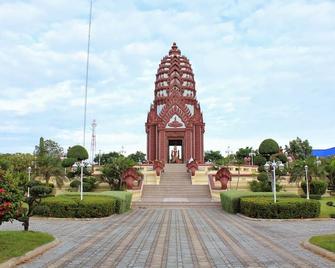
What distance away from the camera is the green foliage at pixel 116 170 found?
35.7 meters

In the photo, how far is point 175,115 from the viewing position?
2004 inches

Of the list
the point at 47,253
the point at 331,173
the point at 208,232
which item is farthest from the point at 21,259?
the point at 331,173

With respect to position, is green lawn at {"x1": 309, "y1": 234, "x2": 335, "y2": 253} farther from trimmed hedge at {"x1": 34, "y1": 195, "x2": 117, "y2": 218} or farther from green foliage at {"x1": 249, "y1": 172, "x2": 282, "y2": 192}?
green foliage at {"x1": 249, "y1": 172, "x2": 282, "y2": 192}

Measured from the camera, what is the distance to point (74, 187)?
36406 mm

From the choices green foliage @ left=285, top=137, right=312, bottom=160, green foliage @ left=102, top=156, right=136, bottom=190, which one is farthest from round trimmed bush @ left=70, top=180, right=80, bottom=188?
green foliage @ left=285, top=137, right=312, bottom=160

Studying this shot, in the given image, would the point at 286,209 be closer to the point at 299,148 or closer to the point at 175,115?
the point at 175,115

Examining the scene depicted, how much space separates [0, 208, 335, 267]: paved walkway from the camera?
8812 mm

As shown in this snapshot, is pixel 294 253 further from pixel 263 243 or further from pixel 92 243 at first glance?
pixel 92 243

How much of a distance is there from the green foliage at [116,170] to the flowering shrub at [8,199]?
25.9 meters

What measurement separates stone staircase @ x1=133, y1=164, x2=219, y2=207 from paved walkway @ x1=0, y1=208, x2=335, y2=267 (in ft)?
38.8

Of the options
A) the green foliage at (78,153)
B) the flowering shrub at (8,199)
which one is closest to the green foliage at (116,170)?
the green foliage at (78,153)

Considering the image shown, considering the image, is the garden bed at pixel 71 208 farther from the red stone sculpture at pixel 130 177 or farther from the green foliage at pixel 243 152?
the green foliage at pixel 243 152

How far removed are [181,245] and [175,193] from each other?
23296 millimetres

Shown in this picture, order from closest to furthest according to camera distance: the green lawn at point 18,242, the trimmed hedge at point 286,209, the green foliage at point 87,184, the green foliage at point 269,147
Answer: the green lawn at point 18,242, the trimmed hedge at point 286,209, the green foliage at point 87,184, the green foliage at point 269,147
